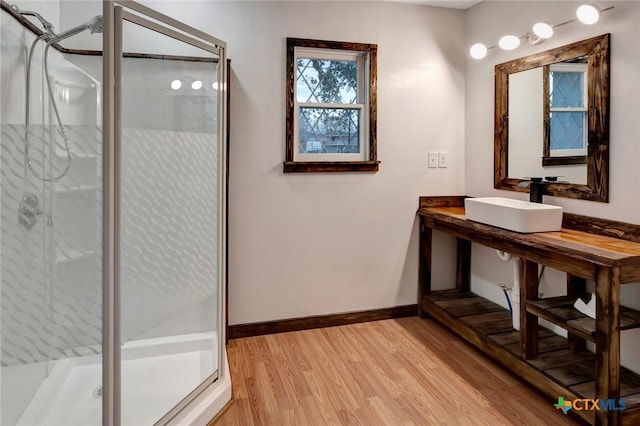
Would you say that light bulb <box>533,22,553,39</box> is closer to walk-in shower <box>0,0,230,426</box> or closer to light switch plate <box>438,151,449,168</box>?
light switch plate <box>438,151,449,168</box>

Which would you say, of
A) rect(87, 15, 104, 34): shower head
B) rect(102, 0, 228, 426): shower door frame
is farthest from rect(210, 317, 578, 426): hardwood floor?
rect(87, 15, 104, 34): shower head

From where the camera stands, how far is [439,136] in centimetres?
326

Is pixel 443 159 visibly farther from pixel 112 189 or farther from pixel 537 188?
pixel 112 189

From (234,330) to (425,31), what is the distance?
8.25 feet

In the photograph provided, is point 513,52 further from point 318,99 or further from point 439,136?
point 318,99

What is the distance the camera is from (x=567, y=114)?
2.39 m

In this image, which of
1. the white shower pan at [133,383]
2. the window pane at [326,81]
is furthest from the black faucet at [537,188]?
the white shower pan at [133,383]

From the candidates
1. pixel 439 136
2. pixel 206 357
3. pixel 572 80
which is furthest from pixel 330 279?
pixel 572 80

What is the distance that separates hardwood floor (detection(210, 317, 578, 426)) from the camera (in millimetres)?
1996

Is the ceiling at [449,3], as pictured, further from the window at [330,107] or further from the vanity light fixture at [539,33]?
the window at [330,107]

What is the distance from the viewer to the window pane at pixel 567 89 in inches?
91.4

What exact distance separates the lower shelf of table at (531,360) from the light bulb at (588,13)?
5.60ft

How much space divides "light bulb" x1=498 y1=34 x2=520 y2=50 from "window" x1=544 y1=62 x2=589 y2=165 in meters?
0.32

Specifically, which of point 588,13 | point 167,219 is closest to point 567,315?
point 588,13
